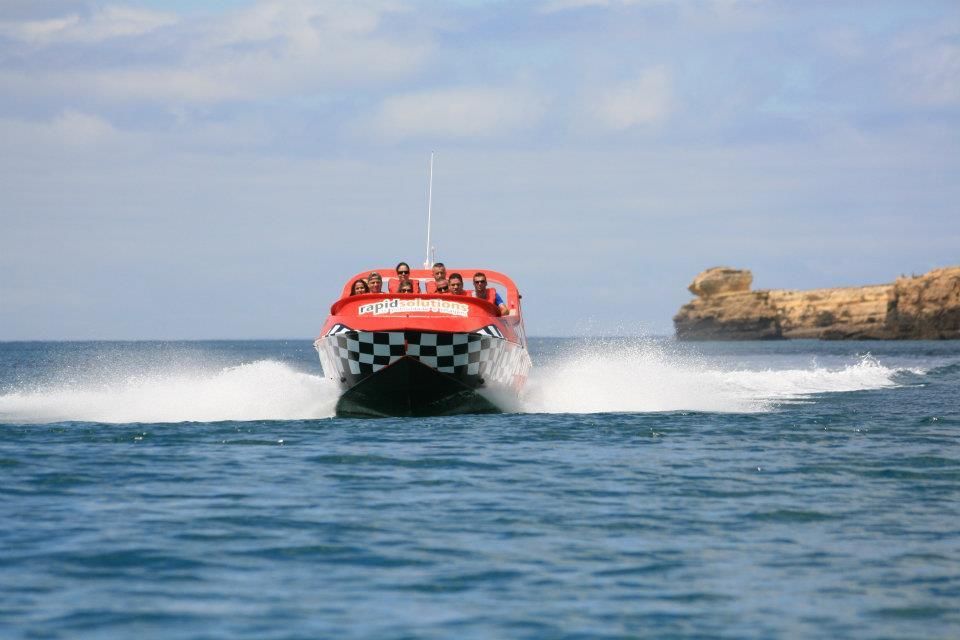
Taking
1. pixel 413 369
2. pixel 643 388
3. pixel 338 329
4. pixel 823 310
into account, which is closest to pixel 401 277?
pixel 338 329

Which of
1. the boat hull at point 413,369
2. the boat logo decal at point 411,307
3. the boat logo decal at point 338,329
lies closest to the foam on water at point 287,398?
the boat hull at point 413,369

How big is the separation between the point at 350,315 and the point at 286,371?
21.7 ft

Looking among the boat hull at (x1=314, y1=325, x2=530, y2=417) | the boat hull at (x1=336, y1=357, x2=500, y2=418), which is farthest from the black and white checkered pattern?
the boat hull at (x1=336, y1=357, x2=500, y2=418)

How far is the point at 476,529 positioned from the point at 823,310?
13524 centimetres

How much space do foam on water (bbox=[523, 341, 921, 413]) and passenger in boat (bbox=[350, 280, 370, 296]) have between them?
10.1 feet

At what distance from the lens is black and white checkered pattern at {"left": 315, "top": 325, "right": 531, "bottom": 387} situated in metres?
15.1

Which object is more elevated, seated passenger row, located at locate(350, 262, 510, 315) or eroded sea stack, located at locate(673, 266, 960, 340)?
eroded sea stack, located at locate(673, 266, 960, 340)

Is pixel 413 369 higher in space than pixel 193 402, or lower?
higher

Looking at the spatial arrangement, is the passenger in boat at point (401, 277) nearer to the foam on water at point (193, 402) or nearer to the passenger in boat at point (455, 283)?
the passenger in boat at point (455, 283)

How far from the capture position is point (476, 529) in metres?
8.08

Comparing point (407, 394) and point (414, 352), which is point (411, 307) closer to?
point (414, 352)

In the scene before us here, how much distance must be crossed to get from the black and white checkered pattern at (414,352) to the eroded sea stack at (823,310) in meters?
103

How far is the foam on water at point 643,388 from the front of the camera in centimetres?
1862

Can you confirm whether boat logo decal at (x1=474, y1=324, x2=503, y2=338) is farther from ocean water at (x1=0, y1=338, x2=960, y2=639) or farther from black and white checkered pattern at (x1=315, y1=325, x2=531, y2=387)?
ocean water at (x1=0, y1=338, x2=960, y2=639)
